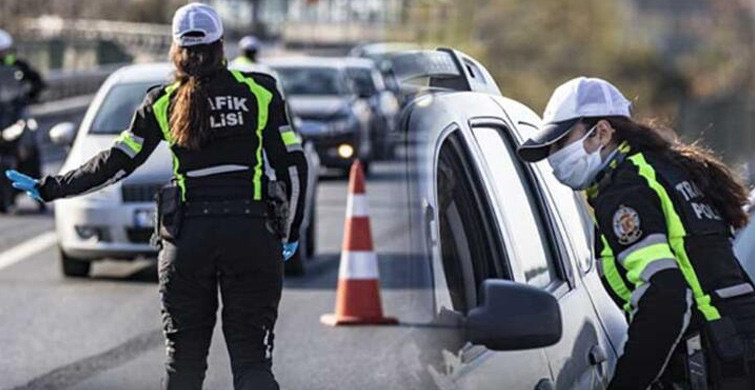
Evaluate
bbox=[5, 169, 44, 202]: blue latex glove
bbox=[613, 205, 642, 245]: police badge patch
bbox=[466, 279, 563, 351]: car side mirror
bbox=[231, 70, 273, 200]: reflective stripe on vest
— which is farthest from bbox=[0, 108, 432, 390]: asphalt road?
bbox=[466, 279, 563, 351]: car side mirror

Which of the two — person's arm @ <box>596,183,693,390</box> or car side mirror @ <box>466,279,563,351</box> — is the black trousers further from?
car side mirror @ <box>466,279,563,351</box>

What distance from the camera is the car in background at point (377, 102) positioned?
2756 cm

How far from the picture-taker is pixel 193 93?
6.61m

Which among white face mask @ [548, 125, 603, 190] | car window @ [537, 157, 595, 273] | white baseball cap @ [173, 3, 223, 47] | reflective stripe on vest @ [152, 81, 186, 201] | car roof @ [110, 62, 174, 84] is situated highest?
white face mask @ [548, 125, 603, 190]

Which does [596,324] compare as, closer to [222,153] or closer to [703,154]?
[703,154]

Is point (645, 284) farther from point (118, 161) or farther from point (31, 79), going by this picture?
point (31, 79)

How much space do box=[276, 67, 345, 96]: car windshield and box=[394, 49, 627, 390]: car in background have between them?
19511mm

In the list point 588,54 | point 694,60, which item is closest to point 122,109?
point 588,54

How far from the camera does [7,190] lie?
19.0m

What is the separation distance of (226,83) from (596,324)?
6.99 ft

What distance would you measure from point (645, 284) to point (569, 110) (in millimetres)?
515

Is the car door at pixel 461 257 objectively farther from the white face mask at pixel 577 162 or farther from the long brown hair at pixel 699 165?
the long brown hair at pixel 699 165

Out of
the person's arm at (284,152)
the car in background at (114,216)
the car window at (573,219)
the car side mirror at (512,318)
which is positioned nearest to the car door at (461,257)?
the car side mirror at (512,318)

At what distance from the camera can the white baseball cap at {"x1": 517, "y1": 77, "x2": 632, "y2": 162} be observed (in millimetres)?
4840
